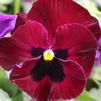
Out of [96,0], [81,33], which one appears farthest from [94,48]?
[96,0]

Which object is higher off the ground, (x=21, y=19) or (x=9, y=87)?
(x=21, y=19)

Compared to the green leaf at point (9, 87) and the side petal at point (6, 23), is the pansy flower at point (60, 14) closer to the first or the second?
the side petal at point (6, 23)

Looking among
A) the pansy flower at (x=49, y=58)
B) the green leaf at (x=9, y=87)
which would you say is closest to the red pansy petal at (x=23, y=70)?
the pansy flower at (x=49, y=58)

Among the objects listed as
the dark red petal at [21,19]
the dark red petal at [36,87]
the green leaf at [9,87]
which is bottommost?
the green leaf at [9,87]

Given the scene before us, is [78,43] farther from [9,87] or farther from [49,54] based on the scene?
[9,87]

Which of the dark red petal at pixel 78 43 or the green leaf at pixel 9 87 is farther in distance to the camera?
the green leaf at pixel 9 87

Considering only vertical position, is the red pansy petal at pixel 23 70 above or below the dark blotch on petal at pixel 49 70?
above

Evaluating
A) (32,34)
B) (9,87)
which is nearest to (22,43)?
(32,34)
